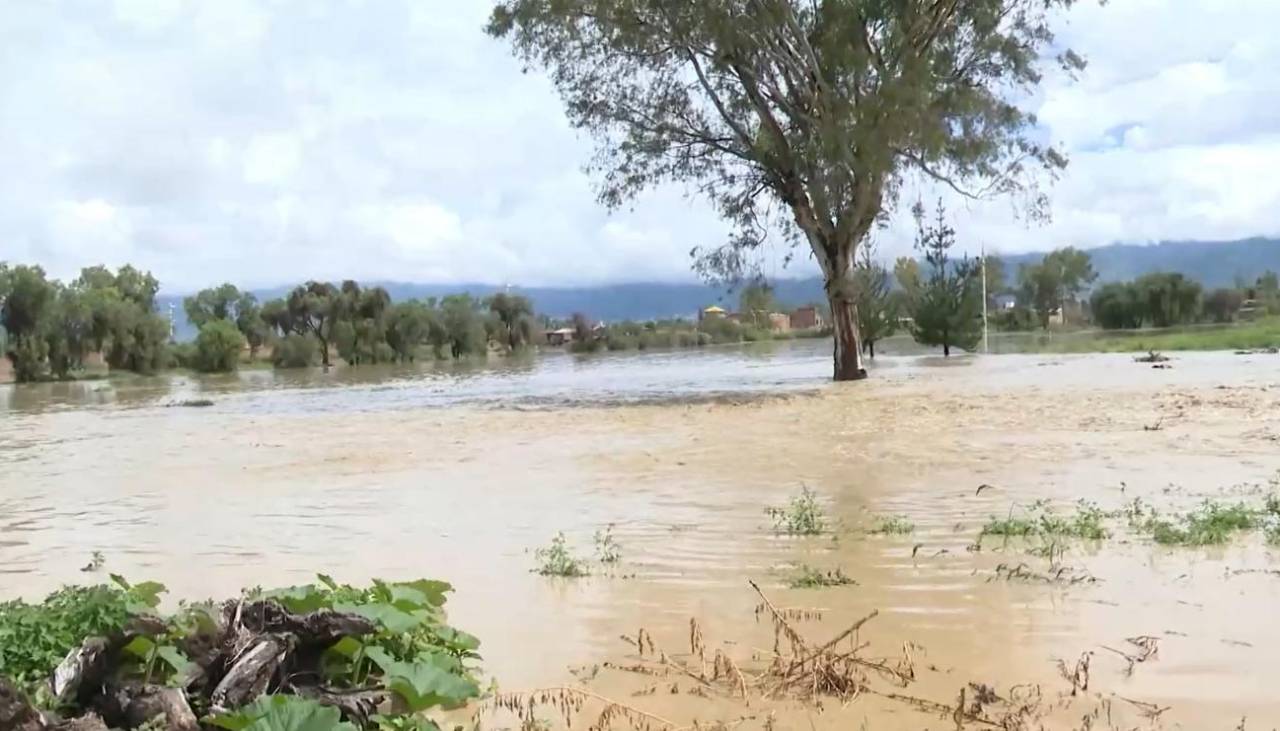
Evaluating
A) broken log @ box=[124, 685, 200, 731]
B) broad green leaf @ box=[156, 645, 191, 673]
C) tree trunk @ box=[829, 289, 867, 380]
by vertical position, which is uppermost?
tree trunk @ box=[829, 289, 867, 380]

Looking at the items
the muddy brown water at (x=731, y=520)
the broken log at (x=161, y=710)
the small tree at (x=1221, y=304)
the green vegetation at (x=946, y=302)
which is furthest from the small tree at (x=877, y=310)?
the broken log at (x=161, y=710)

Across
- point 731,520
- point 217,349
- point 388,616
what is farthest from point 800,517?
point 217,349

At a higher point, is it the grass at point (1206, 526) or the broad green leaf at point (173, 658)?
the broad green leaf at point (173, 658)

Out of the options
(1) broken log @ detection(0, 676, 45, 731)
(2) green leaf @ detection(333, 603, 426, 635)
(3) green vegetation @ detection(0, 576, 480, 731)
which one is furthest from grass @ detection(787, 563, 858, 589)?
(1) broken log @ detection(0, 676, 45, 731)

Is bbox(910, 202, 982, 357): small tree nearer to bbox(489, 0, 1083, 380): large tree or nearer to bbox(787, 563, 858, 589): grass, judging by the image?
bbox(489, 0, 1083, 380): large tree

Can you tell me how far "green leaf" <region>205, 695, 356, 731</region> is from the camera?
3234 mm

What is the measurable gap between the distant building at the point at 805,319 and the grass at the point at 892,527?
2782 inches

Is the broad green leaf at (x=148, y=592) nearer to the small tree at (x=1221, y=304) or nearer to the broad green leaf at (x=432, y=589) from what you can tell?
the broad green leaf at (x=432, y=589)

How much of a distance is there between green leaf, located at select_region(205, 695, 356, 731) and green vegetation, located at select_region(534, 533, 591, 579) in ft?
9.73

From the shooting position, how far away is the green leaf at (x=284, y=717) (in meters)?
3.23

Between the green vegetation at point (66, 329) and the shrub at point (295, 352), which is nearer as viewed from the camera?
the green vegetation at point (66, 329)

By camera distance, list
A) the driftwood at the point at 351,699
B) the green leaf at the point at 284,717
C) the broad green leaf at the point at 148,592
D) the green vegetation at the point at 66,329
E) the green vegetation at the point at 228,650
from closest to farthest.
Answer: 1. the green leaf at the point at 284,717
2. the driftwood at the point at 351,699
3. the green vegetation at the point at 228,650
4. the broad green leaf at the point at 148,592
5. the green vegetation at the point at 66,329

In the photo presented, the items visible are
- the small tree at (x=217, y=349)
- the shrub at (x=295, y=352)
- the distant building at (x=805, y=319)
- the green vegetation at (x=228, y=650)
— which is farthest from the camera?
the distant building at (x=805, y=319)

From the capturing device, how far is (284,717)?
3273 millimetres
